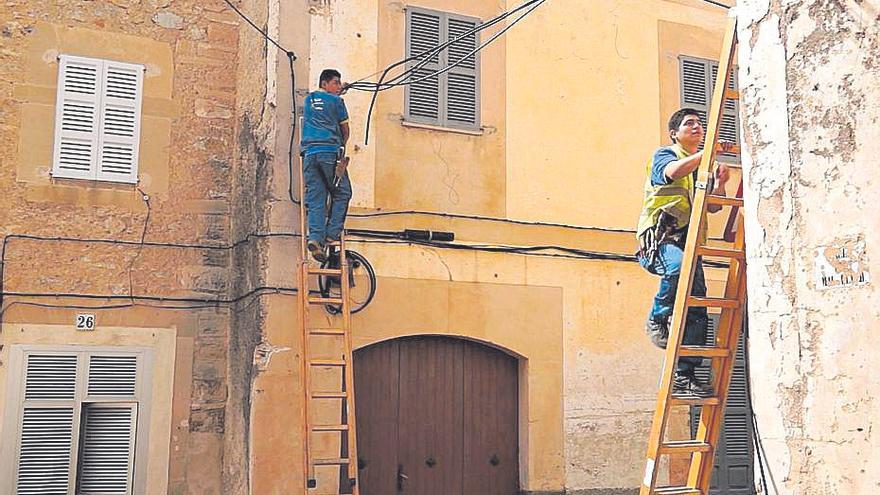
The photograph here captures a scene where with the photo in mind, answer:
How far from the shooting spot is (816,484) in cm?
452

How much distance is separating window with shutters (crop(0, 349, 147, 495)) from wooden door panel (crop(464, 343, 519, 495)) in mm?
2982

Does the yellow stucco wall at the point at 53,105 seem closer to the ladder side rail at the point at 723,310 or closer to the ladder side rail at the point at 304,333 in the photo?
the ladder side rail at the point at 304,333

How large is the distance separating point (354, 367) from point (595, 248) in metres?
2.75

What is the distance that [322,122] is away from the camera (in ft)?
28.4

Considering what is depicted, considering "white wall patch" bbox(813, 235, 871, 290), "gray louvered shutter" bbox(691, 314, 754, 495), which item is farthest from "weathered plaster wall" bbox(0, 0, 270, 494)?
"white wall patch" bbox(813, 235, 871, 290)

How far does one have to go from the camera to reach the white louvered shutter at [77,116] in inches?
368

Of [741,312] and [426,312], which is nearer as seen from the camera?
[741,312]

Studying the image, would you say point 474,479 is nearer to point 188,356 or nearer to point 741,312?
A: point 188,356

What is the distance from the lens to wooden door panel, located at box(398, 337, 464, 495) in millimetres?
9336

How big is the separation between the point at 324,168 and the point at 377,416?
2.29 metres

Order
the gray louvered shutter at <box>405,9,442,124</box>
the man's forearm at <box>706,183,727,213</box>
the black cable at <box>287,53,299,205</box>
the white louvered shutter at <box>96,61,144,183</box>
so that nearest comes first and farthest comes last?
the man's forearm at <box>706,183,727,213</box>, the black cable at <box>287,53,299,205</box>, the white louvered shutter at <box>96,61,144,183</box>, the gray louvered shutter at <box>405,9,442,124</box>

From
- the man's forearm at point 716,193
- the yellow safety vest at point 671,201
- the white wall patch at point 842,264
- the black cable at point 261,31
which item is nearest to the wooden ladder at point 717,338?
the man's forearm at point 716,193

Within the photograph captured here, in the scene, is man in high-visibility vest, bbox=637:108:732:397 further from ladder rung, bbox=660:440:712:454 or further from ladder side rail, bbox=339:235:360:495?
ladder side rail, bbox=339:235:360:495

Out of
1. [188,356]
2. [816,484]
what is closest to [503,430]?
[188,356]
